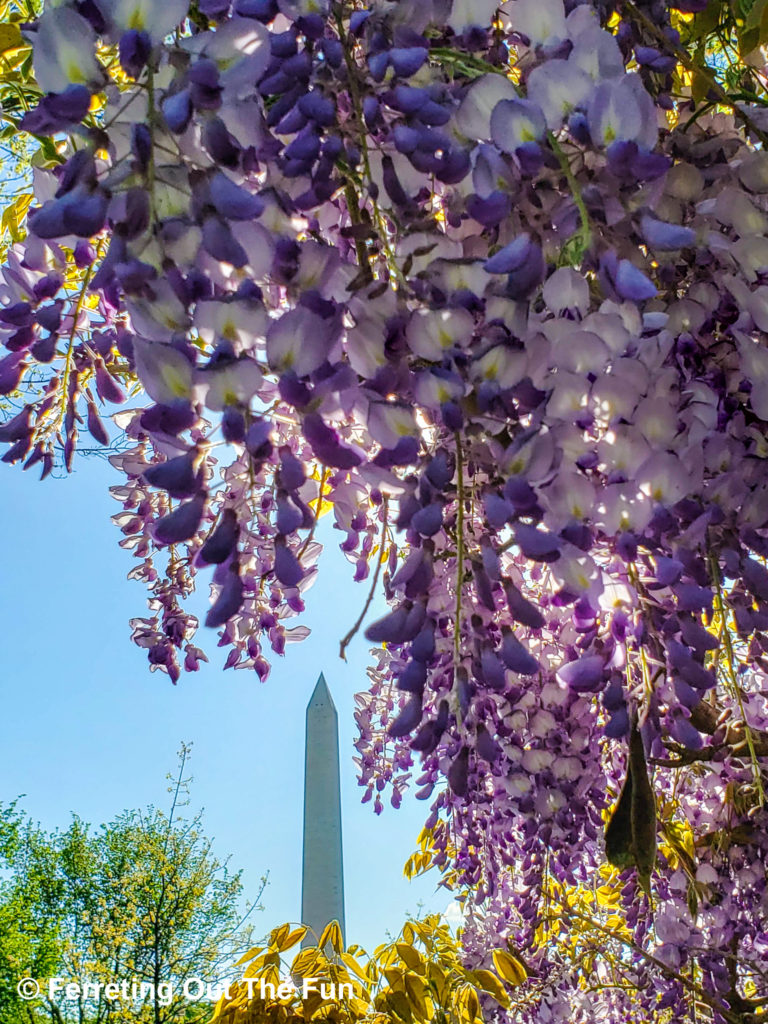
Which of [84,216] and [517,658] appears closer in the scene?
[84,216]

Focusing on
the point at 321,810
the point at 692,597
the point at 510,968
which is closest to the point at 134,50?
the point at 692,597

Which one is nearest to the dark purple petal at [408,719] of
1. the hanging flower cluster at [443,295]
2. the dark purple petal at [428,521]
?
the hanging flower cluster at [443,295]

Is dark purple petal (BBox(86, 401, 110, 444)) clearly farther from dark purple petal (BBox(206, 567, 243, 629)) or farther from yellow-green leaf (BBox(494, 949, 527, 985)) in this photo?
yellow-green leaf (BBox(494, 949, 527, 985))

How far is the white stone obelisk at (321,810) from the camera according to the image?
6.86m

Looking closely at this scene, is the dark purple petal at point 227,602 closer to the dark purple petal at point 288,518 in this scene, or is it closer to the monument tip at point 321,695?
the dark purple petal at point 288,518

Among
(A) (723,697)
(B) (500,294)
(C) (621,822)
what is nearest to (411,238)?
(B) (500,294)

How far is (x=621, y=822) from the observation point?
1.92 ft

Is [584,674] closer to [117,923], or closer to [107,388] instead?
[107,388]

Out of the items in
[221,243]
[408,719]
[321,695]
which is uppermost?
[321,695]

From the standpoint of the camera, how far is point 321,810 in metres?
7.02

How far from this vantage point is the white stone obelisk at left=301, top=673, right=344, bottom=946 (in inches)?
270

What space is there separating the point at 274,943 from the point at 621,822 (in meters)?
0.74

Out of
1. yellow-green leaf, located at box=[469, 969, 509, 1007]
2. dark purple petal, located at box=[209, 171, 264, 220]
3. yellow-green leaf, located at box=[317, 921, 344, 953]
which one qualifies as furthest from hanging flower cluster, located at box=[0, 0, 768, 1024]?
yellow-green leaf, located at box=[317, 921, 344, 953]

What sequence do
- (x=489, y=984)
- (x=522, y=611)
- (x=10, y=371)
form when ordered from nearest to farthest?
(x=522, y=611) < (x=10, y=371) < (x=489, y=984)
